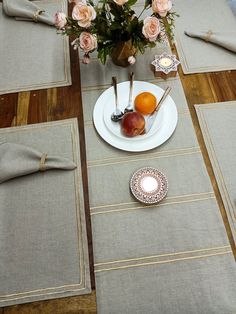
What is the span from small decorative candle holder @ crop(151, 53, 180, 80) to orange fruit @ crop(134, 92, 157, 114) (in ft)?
0.43

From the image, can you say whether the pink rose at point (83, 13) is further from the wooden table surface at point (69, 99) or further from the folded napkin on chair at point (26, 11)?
the folded napkin on chair at point (26, 11)

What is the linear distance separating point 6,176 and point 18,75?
350 mm

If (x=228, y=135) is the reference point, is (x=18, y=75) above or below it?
above

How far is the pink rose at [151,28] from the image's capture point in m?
0.59

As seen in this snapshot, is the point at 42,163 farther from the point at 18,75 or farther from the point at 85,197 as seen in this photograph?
the point at 18,75

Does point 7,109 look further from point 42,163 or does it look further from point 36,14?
point 36,14

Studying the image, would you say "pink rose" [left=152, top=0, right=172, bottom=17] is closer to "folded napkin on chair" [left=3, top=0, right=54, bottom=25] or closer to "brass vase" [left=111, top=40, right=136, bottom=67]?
"brass vase" [left=111, top=40, right=136, bottom=67]

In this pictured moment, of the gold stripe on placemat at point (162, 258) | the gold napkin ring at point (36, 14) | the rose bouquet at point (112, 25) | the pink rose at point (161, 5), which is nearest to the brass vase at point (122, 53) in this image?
the rose bouquet at point (112, 25)

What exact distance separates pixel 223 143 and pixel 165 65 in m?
0.28

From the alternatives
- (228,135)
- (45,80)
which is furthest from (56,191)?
(228,135)

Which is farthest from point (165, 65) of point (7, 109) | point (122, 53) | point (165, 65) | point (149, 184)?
point (7, 109)

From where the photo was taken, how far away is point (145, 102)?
64 cm

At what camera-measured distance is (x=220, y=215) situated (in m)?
0.57

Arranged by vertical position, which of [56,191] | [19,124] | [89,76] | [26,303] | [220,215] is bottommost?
[26,303]
